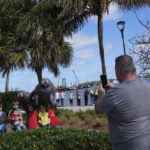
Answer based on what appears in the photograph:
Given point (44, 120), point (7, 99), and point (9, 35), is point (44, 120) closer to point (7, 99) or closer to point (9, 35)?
point (7, 99)

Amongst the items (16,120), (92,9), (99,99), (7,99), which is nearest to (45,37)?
(7,99)

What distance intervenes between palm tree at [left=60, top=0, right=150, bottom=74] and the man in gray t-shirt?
51.0 feet

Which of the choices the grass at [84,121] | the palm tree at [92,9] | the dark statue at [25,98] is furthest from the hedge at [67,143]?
the palm tree at [92,9]

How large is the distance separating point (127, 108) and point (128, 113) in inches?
1.9

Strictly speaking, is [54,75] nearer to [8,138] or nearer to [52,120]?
[52,120]

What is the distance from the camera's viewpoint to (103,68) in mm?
20859

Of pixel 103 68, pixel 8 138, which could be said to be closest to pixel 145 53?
pixel 8 138

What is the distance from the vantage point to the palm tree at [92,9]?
20875mm

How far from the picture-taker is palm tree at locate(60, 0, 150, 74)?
68.5 feet

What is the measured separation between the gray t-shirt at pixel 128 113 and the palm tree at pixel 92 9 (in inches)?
612

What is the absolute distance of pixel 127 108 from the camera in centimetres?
476

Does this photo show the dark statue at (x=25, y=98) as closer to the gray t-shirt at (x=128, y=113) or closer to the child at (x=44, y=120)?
the child at (x=44, y=120)

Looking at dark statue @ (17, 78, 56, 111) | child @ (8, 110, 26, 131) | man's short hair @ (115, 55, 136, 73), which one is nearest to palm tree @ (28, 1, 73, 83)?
child @ (8, 110, 26, 131)

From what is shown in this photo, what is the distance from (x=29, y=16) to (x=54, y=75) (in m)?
9.26
